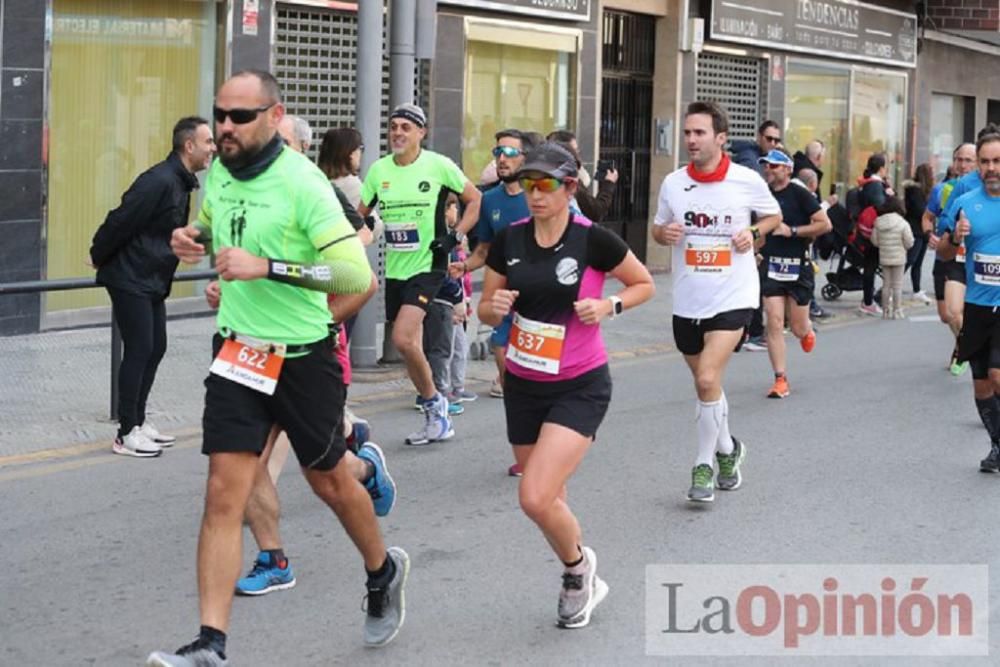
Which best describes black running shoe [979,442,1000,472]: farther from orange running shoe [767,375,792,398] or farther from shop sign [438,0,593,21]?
shop sign [438,0,593,21]

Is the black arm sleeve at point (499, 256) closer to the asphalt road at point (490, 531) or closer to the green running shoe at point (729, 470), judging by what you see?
the asphalt road at point (490, 531)

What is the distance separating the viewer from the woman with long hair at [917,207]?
1897 centimetres

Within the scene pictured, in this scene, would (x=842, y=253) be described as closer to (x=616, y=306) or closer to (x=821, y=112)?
(x=821, y=112)

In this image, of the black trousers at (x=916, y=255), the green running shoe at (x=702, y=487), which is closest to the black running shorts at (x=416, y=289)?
the green running shoe at (x=702, y=487)

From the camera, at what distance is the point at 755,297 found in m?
8.78

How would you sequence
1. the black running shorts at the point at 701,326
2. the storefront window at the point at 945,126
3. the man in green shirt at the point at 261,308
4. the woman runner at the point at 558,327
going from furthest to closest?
1. the storefront window at the point at 945,126
2. the black running shorts at the point at 701,326
3. the woman runner at the point at 558,327
4. the man in green shirt at the point at 261,308

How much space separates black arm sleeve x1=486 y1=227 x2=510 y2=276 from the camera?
6527mm

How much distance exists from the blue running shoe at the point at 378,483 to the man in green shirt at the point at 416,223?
9.50 ft

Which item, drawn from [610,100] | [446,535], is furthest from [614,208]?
[446,535]

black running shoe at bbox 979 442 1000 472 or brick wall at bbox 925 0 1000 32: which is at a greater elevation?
brick wall at bbox 925 0 1000 32

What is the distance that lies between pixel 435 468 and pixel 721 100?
15.1m

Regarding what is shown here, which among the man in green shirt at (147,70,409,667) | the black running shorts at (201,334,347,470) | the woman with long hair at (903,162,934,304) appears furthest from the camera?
the woman with long hair at (903,162,934,304)

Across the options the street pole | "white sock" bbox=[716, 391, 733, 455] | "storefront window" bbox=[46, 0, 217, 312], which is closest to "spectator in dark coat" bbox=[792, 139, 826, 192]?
"storefront window" bbox=[46, 0, 217, 312]

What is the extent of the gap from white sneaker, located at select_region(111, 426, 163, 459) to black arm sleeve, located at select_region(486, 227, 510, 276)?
3.45 meters
